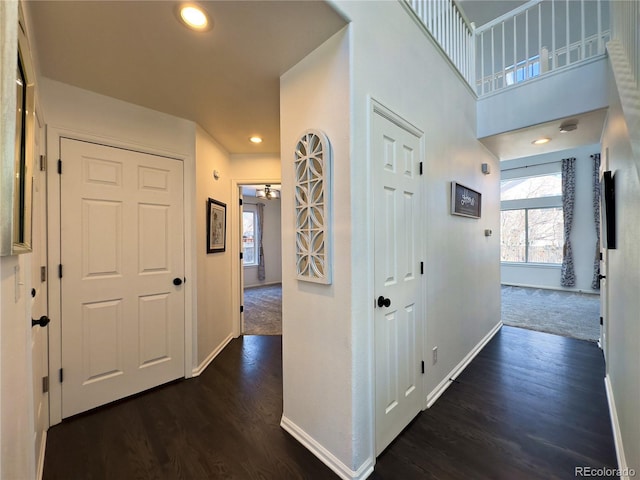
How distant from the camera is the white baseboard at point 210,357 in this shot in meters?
2.60

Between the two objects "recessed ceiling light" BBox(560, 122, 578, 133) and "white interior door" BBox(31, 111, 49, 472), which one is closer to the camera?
"white interior door" BBox(31, 111, 49, 472)

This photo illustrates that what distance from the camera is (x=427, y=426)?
1889 millimetres

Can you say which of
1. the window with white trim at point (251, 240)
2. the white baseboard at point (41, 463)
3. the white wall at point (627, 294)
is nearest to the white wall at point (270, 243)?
the window with white trim at point (251, 240)

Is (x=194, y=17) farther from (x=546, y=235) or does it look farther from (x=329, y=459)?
(x=546, y=235)

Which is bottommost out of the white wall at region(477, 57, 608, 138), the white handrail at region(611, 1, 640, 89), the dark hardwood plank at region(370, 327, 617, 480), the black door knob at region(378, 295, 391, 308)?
the dark hardwood plank at region(370, 327, 617, 480)

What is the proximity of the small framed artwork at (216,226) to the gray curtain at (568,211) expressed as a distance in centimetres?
712

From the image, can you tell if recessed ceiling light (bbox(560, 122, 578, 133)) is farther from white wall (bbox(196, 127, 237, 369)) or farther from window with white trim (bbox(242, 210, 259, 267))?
window with white trim (bbox(242, 210, 259, 267))

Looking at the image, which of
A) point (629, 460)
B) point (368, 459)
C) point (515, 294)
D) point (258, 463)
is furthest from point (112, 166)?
point (515, 294)

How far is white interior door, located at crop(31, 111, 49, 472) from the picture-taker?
1.58m

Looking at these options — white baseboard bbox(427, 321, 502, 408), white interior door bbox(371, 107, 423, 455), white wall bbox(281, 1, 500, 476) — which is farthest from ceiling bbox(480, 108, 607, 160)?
white baseboard bbox(427, 321, 502, 408)

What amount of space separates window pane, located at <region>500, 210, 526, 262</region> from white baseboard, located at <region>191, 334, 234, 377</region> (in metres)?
6.77

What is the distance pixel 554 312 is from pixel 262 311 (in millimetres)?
4931

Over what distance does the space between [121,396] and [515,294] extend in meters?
6.97

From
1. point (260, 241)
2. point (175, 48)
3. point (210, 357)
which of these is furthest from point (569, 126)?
point (260, 241)
